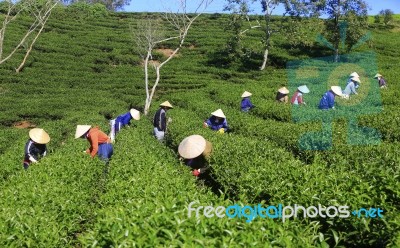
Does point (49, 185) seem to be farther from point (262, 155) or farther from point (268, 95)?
point (268, 95)

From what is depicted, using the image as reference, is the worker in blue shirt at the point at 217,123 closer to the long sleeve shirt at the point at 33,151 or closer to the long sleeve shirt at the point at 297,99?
the long sleeve shirt at the point at 297,99

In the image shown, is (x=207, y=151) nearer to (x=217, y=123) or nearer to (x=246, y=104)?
(x=217, y=123)

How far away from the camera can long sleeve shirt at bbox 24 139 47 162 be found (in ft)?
31.9

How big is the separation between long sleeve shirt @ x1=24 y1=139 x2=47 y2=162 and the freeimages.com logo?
6.45 metres

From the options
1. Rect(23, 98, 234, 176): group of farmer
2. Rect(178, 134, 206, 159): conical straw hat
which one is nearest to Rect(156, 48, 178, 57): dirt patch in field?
Rect(23, 98, 234, 176): group of farmer

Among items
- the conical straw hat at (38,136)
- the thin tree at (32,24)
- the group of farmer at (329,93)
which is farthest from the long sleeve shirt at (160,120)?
the thin tree at (32,24)

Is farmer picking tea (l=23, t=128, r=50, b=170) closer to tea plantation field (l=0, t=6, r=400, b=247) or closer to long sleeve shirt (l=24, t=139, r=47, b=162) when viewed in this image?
long sleeve shirt (l=24, t=139, r=47, b=162)

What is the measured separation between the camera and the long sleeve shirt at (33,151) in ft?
31.9

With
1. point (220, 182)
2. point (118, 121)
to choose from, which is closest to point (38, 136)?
point (118, 121)

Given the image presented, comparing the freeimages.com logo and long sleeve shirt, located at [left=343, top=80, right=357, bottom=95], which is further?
long sleeve shirt, located at [left=343, top=80, right=357, bottom=95]

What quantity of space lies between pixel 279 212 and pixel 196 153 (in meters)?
3.25

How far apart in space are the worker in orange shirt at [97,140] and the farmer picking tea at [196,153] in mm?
2560

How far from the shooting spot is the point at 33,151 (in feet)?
32.4

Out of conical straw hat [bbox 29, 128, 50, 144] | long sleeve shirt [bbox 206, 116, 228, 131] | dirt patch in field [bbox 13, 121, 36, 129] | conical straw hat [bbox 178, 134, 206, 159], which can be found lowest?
dirt patch in field [bbox 13, 121, 36, 129]
